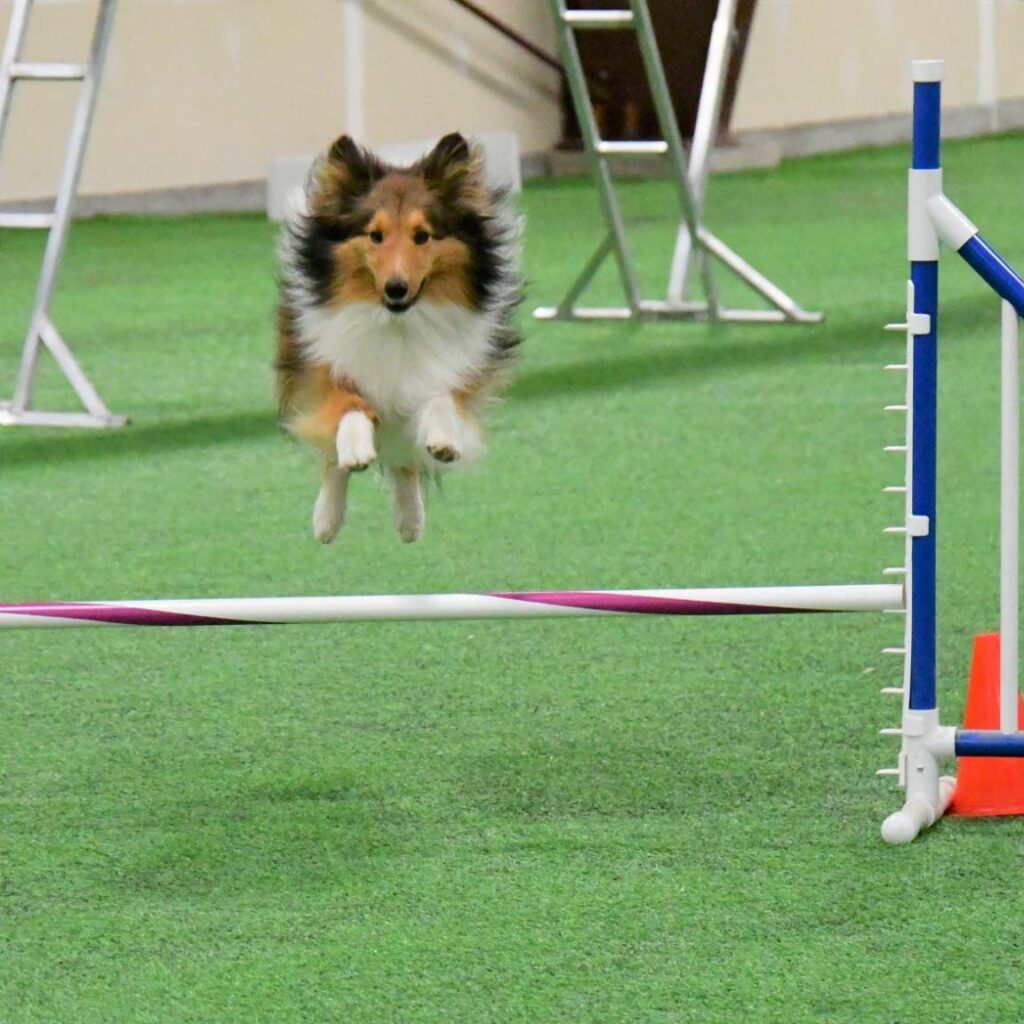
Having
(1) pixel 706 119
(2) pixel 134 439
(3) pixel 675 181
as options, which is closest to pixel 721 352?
(3) pixel 675 181

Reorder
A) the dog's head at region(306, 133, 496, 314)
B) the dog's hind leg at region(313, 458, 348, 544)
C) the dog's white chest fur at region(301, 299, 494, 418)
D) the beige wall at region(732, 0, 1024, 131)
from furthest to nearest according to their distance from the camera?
the beige wall at region(732, 0, 1024, 131) → the dog's hind leg at region(313, 458, 348, 544) → the dog's white chest fur at region(301, 299, 494, 418) → the dog's head at region(306, 133, 496, 314)

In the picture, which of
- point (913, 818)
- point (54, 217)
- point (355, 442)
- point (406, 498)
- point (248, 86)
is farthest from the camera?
point (248, 86)

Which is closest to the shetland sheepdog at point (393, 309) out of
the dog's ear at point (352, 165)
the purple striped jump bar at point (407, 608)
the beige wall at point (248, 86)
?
the dog's ear at point (352, 165)

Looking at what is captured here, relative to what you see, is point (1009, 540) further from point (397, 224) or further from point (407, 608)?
point (397, 224)

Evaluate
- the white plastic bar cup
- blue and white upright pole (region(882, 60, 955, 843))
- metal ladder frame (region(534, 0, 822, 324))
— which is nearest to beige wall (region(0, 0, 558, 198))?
metal ladder frame (region(534, 0, 822, 324))

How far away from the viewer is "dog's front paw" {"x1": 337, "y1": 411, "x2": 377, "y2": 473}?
129 inches

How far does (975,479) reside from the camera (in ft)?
18.3

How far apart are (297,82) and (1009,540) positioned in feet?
30.9

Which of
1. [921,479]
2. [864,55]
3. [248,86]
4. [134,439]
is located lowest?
[134,439]

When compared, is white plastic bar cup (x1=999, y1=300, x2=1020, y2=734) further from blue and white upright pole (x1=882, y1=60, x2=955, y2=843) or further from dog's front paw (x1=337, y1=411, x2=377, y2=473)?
dog's front paw (x1=337, y1=411, x2=377, y2=473)

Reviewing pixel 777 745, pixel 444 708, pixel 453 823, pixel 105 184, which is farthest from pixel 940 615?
pixel 105 184

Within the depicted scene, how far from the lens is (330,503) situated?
3.73m

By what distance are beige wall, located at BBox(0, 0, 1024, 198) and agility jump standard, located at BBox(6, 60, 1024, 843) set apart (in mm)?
8198

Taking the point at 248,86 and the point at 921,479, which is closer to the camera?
the point at 921,479
